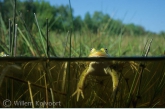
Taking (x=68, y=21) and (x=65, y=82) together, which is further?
(x=68, y=21)

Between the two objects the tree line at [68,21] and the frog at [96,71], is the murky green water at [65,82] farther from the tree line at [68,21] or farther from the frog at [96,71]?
the tree line at [68,21]

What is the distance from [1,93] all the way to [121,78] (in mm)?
172

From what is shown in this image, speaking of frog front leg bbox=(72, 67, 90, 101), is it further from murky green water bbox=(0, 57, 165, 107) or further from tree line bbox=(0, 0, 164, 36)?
tree line bbox=(0, 0, 164, 36)

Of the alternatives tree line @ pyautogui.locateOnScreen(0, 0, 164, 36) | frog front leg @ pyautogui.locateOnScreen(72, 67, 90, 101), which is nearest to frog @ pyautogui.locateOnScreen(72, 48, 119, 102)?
frog front leg @ pyautogui.locateOnScreen(72, 67, 90, 101)

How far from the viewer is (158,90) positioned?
0.42 meters

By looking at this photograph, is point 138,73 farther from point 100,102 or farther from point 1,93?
point 1,93

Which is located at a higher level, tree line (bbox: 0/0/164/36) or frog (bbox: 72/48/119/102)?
tree line (bbox: 0/0/164/36)

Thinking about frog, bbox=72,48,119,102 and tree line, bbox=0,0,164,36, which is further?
tree line, bbox=0,0,164,36

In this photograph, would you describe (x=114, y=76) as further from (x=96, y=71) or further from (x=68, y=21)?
(x=68, y=21)

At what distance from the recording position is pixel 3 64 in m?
0.37

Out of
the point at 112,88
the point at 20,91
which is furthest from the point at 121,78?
the point at 20,91

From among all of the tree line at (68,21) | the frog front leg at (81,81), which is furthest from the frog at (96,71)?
the tree line at (68,21)

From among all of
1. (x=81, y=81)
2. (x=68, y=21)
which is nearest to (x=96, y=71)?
(x=81, y=81)

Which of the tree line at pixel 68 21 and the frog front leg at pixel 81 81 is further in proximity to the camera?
the tree line at pixel 68 21
